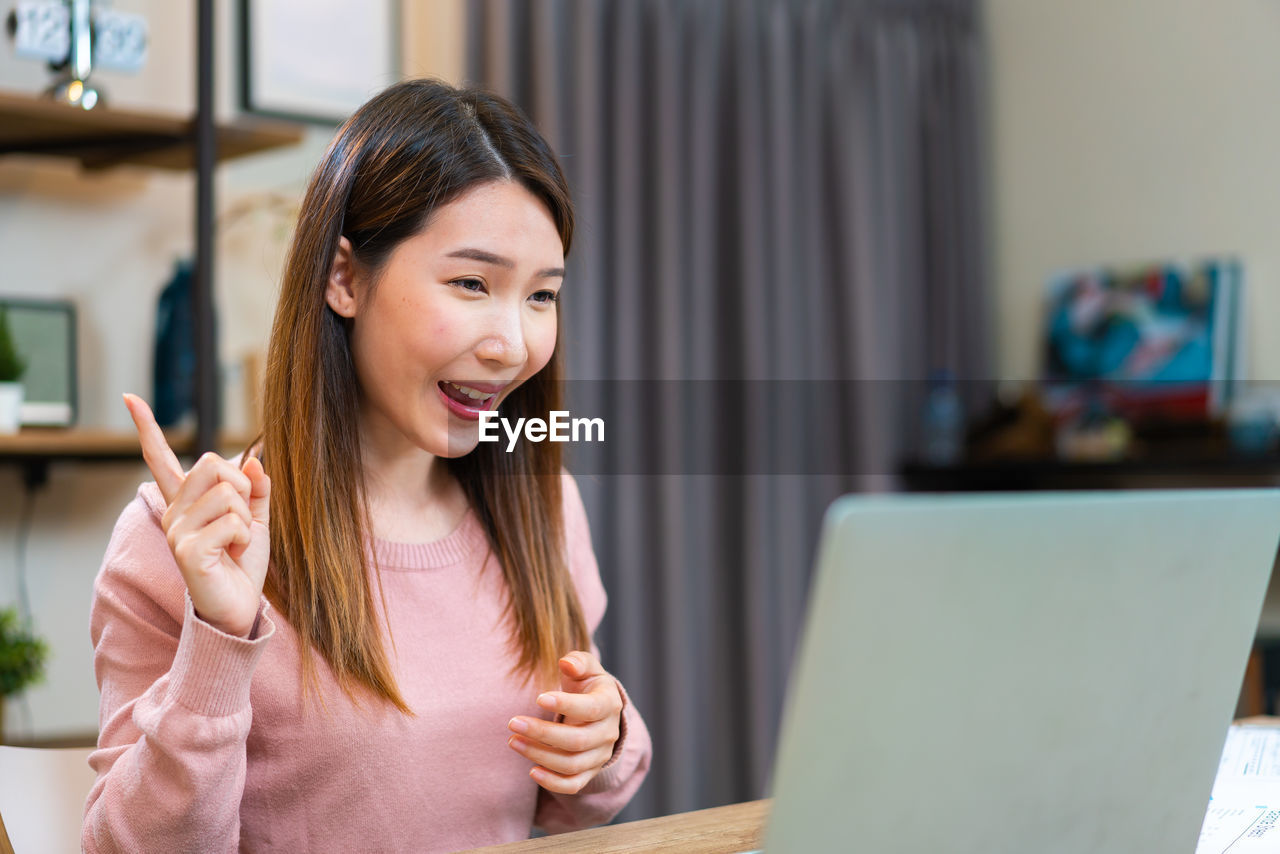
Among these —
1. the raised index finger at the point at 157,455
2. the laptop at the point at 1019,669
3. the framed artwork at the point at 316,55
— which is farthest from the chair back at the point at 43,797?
the framed artwork at the point at 316,55

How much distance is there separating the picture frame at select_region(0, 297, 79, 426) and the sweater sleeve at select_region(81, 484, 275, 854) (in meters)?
1.09

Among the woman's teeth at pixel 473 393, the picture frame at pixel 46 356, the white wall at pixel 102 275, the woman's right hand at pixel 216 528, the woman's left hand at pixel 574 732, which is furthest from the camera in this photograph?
the white wall at pixel 102 275

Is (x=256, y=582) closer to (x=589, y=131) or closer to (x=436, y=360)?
(x=436, y=360)

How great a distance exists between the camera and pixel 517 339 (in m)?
1.00

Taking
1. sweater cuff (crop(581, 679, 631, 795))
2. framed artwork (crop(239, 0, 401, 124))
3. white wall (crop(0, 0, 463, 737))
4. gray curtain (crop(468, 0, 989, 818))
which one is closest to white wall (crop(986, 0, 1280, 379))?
gray curtain (crop(468, 0, 989, 818))

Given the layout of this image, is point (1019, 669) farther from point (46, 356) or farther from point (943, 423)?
point (943, 423)

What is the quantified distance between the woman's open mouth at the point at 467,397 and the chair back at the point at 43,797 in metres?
0.45

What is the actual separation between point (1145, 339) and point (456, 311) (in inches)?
82.7

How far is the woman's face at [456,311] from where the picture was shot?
0.99 m

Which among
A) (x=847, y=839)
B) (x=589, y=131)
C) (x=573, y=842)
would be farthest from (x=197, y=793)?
(x=589, y=131)

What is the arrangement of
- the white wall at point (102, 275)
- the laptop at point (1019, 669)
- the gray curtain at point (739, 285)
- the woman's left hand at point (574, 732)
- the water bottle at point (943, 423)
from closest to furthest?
the laptop at point (1019, 669), the woman's left hand at point (574, 732), the white wall at point (102, 275), the gray curtain at point (739, 285), the water bottle at point (943, 423)

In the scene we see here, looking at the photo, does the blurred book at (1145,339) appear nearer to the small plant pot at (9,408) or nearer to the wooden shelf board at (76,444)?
the wooden shelf board at (76,444)

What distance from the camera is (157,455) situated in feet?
2.67

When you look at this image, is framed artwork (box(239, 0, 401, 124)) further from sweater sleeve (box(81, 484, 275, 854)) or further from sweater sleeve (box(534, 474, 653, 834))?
sweater sleeve (box(81, 484, 275, 854))
